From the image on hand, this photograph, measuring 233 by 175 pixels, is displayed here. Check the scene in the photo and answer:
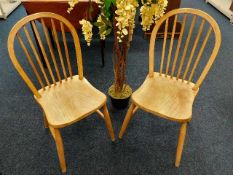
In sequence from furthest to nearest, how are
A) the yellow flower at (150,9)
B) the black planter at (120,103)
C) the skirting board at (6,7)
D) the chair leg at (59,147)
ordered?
the skirting board at (6,7), the black planter at (120,103), the chair leg at (59,147), the yellow flower at (150,9)

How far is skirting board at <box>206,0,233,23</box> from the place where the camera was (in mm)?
3280

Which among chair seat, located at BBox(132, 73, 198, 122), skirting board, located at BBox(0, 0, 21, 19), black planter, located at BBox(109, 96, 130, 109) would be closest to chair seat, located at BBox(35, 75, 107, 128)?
chair seat, located at BBox(132, 73, 198, 122)

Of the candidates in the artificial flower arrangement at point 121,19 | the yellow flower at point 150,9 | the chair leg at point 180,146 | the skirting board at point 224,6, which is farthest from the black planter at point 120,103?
the skirting board at point 224,6

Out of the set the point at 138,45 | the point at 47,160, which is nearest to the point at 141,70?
the point at 138,45

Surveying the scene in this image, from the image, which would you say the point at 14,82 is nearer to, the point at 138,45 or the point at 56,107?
the point at 56,107

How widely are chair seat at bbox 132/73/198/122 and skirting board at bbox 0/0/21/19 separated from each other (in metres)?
2.75

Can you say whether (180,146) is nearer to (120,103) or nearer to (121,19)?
(120,103)

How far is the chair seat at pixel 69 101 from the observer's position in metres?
1.26

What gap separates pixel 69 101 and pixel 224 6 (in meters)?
3.28

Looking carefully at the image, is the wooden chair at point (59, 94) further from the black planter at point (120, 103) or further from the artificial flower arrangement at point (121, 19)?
the black planter at point (120, 103)

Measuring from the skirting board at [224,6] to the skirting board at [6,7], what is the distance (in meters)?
3.33

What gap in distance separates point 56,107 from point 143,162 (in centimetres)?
73

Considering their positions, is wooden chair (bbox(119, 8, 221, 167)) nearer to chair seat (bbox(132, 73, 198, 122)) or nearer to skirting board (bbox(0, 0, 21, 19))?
chair seat (bbox(132, 73, 198, 122))

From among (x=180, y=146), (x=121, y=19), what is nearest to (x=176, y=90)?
(x=180, y=146)
